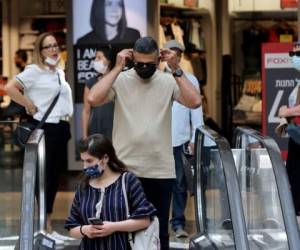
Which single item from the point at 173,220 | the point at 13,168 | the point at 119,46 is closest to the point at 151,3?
the point at 119,46

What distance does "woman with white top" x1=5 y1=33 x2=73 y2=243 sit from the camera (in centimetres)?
823

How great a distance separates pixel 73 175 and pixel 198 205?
4.53 meters

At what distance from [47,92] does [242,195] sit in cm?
292

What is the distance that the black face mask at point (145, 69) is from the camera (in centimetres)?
604

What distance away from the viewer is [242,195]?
5957 millimetres

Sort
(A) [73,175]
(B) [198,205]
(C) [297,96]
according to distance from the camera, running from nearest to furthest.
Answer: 1. (B) [198,205]
2. (C) [297,96]
3. (A) [73,175]

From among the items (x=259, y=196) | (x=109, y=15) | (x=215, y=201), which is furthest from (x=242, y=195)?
(x=109, y=15)

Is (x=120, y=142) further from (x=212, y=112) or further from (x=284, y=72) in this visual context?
(x=212, y=112)

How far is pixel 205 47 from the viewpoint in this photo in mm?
13031

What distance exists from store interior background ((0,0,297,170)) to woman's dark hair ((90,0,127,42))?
1.59 meters

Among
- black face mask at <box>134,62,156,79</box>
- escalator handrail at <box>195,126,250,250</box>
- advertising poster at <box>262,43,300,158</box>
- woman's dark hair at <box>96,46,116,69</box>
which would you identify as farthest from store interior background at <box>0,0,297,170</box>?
escalator handrail at <box>195,126,250,250</box>

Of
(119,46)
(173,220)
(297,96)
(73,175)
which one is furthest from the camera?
(73,175)

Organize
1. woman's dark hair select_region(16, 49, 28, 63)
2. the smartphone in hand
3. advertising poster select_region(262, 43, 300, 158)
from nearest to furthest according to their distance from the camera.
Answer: the smartphone in hand < advertising poster select_region(262, 43, 300, 158) < woman's dark hair select_region(16, 49, 28, 63)

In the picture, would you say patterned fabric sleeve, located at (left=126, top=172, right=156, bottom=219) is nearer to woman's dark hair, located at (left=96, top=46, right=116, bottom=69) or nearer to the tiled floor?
the tiled floor
